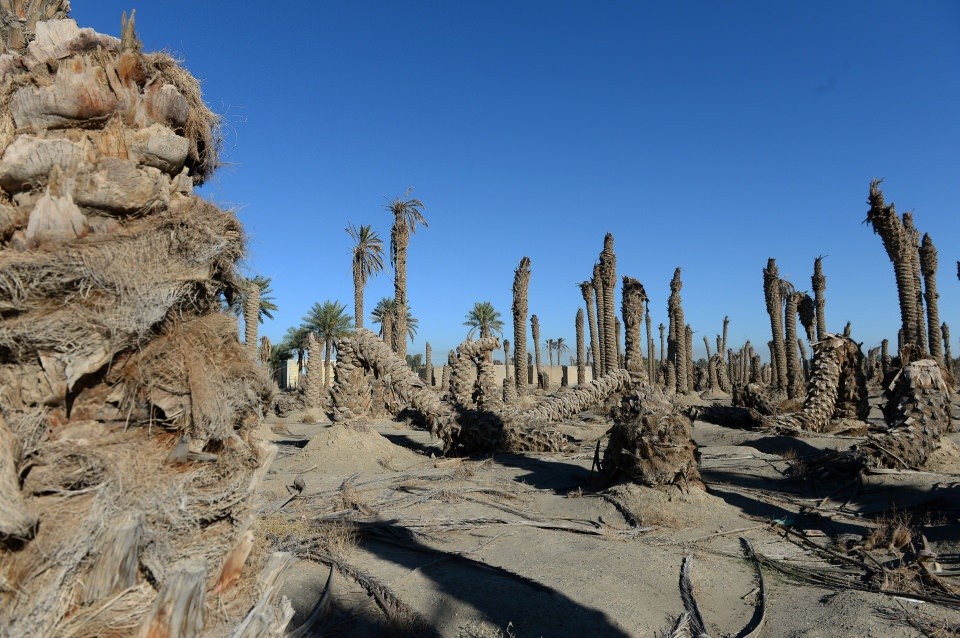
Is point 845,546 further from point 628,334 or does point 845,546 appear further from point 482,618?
point 628,334

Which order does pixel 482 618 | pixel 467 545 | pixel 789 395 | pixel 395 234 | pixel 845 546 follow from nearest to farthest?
1. pixel 482 618
2. pixel 845 546
3. pixel 467 545
4. pixel 789 395
5. pixel 395 234

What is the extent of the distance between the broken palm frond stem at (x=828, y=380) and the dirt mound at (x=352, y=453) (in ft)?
31.9

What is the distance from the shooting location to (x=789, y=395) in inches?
982

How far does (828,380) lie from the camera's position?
1477 centimetres

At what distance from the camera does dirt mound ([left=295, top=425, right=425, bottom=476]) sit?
12234 millimetres

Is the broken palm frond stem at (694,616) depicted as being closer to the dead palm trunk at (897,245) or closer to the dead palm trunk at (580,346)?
the dead palm trunk at (897,245)

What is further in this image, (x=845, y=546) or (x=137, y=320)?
(x=845, y=546)

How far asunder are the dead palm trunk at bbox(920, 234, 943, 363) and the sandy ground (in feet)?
60.6

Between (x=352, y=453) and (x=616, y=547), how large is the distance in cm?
742

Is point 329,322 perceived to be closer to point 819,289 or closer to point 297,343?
point 297,343

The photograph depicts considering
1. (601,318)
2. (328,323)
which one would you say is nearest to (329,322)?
(328,323)

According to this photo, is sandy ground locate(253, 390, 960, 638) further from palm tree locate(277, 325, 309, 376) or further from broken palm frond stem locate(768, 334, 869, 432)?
palm tree locate(277, 325, 309, 376)

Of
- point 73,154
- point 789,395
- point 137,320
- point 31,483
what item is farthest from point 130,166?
point 789,395

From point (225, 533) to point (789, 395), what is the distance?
26.8 meters
